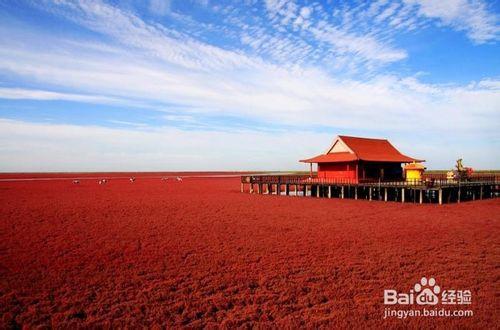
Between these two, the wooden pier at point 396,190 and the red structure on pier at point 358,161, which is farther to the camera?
the red structure on pier at point 358,161

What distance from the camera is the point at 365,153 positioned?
31.7m

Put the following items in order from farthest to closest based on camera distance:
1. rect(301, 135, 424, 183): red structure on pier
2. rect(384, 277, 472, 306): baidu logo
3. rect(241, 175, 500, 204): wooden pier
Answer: rect(301, 135, 424, 183): red structure on pier → rect(241, 175, 500, 204): wooden pier → rect(384, 277, 472, 306): baidu logo

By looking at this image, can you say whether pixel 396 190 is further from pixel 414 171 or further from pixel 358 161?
pixel 358 161

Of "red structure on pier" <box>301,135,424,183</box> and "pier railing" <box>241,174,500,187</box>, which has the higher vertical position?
"red structure on pier" <box>301,135,424,183</box>

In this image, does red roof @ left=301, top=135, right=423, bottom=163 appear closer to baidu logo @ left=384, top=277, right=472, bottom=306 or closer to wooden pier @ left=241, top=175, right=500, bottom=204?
wooden pier @ left=241, top=175, right=500, bottom=204

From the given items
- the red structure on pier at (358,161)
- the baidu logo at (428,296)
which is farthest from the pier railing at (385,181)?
the baidu logo at (428,296)

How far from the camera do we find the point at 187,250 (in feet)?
→ 43.5

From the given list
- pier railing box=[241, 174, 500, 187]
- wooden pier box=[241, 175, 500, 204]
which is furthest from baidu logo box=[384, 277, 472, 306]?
wooden pier box=[241, 175, 500, 204]

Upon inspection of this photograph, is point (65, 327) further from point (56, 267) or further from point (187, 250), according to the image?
point (187, 250)

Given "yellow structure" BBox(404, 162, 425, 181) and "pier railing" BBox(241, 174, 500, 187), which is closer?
"pier railing" BBox(241, 174, 500, 187)

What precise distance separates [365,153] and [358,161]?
1611 mm

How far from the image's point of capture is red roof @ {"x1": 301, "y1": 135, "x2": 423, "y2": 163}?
30953 mm

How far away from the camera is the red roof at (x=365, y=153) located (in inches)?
1219

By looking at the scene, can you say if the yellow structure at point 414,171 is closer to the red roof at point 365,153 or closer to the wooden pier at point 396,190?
the wooden pier at point 396,190
